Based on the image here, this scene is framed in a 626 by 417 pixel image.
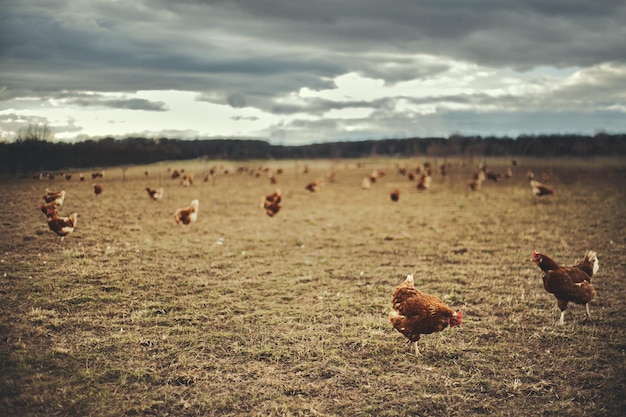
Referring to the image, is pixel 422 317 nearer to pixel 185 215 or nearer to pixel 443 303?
pixel 443 303

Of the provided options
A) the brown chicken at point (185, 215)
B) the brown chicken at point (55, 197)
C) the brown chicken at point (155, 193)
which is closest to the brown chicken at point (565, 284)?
the brown chicken at point (55, 197)

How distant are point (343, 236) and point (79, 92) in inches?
371

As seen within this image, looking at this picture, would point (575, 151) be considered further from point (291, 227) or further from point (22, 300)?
point (22, 300)

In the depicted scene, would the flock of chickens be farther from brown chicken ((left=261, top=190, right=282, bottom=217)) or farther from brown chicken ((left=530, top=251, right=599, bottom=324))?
brown chicken ((left=261, top=190, right=282, bottom=217))

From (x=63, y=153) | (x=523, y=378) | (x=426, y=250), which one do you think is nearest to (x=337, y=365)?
(x=523, y=378)

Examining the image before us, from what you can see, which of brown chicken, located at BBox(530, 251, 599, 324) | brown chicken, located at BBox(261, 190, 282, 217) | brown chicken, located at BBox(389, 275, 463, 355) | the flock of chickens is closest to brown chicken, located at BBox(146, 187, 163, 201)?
brown chicken, located at BBox(261, 190, 282, 217)

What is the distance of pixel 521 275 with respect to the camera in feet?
31.6

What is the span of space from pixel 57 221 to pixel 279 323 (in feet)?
23.6

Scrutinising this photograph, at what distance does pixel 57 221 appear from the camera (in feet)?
33.2

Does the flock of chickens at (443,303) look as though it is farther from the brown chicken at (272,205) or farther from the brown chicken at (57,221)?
the brown chicken at (272,205)

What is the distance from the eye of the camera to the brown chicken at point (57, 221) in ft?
32.9

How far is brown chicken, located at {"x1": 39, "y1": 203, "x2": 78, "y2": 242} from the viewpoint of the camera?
1003 centimetres

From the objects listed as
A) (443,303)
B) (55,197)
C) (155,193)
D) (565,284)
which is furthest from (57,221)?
(565,284)

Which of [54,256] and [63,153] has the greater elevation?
[63,153]
